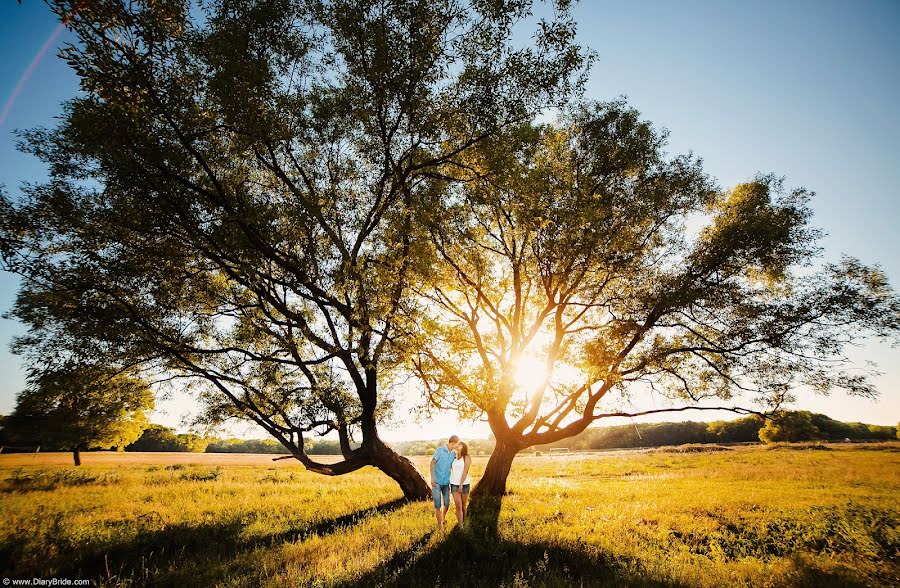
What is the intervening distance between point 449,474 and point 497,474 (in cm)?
558

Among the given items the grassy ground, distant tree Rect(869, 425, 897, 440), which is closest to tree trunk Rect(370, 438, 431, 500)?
the grassy ground

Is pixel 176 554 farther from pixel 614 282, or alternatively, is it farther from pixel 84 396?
pixel 614 282

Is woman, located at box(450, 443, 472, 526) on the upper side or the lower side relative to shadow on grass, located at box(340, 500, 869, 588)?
upper

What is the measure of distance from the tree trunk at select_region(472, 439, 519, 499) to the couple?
4.47m

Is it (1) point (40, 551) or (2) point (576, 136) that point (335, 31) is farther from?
(1) point (40, 551)

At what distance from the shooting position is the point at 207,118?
8984 mm

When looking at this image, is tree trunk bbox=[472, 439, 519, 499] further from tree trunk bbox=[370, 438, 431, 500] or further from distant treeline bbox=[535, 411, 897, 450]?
distant treeline bbox=[535, 411, 897, 450]

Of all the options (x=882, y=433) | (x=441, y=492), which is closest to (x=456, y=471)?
(x=441, y=492)

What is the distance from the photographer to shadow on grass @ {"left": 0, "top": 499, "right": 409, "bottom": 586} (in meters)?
6.43

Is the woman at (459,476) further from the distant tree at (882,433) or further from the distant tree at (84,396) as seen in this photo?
the distant tree at (882,433)

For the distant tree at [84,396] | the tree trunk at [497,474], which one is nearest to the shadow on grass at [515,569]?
the tree trunk at [497,474]

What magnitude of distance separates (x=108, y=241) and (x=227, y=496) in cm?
1333

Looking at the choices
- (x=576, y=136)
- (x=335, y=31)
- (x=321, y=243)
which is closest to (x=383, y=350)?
(x=321, y=243)

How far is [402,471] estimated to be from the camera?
14.3m
